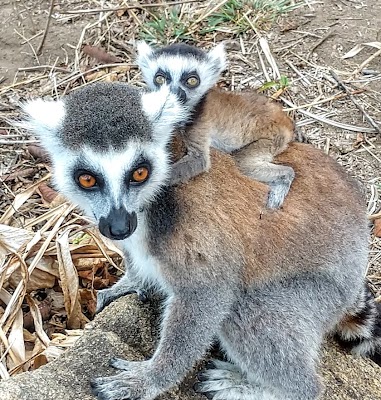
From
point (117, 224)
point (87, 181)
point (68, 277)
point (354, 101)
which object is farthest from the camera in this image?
point (354, 101)

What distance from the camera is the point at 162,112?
370 centimetres

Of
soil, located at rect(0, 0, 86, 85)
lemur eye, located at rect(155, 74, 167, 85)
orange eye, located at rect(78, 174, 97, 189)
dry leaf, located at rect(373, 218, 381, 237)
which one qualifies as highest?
orange eye, located at rect(78, 174, 97, 189)

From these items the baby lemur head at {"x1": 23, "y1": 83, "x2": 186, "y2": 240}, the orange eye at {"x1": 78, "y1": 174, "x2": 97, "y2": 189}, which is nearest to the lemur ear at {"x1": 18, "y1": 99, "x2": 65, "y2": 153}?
the baby lemur head at {"x1": 23, "y1": 83, "x2": 186, "y2": 240}

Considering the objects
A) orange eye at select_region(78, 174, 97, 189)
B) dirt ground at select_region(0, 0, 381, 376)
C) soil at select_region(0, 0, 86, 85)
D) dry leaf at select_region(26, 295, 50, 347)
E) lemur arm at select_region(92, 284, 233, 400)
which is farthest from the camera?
soil at select_region(0, 0, 86, 85)

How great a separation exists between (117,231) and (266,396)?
1347 mm

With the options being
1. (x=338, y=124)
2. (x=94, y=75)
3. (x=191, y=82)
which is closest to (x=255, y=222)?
(x=191, y=82)

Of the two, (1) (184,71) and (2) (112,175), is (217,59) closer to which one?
(1) (184,71)

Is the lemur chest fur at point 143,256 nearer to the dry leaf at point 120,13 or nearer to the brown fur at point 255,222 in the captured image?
the brown fur at point 255,222

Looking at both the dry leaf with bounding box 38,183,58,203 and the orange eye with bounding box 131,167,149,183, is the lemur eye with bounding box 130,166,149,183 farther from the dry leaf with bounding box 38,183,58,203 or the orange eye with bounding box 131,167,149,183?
the dry leaf with bounding box 38,183,58,203

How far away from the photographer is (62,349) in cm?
471

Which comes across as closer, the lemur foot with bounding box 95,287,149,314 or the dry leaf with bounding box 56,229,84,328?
the lemur foot with bounding box 95,287,149,314

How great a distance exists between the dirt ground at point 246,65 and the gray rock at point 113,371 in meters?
1.90

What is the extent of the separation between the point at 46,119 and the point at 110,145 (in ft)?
1.33

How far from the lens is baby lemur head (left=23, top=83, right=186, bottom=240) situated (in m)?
3.49
